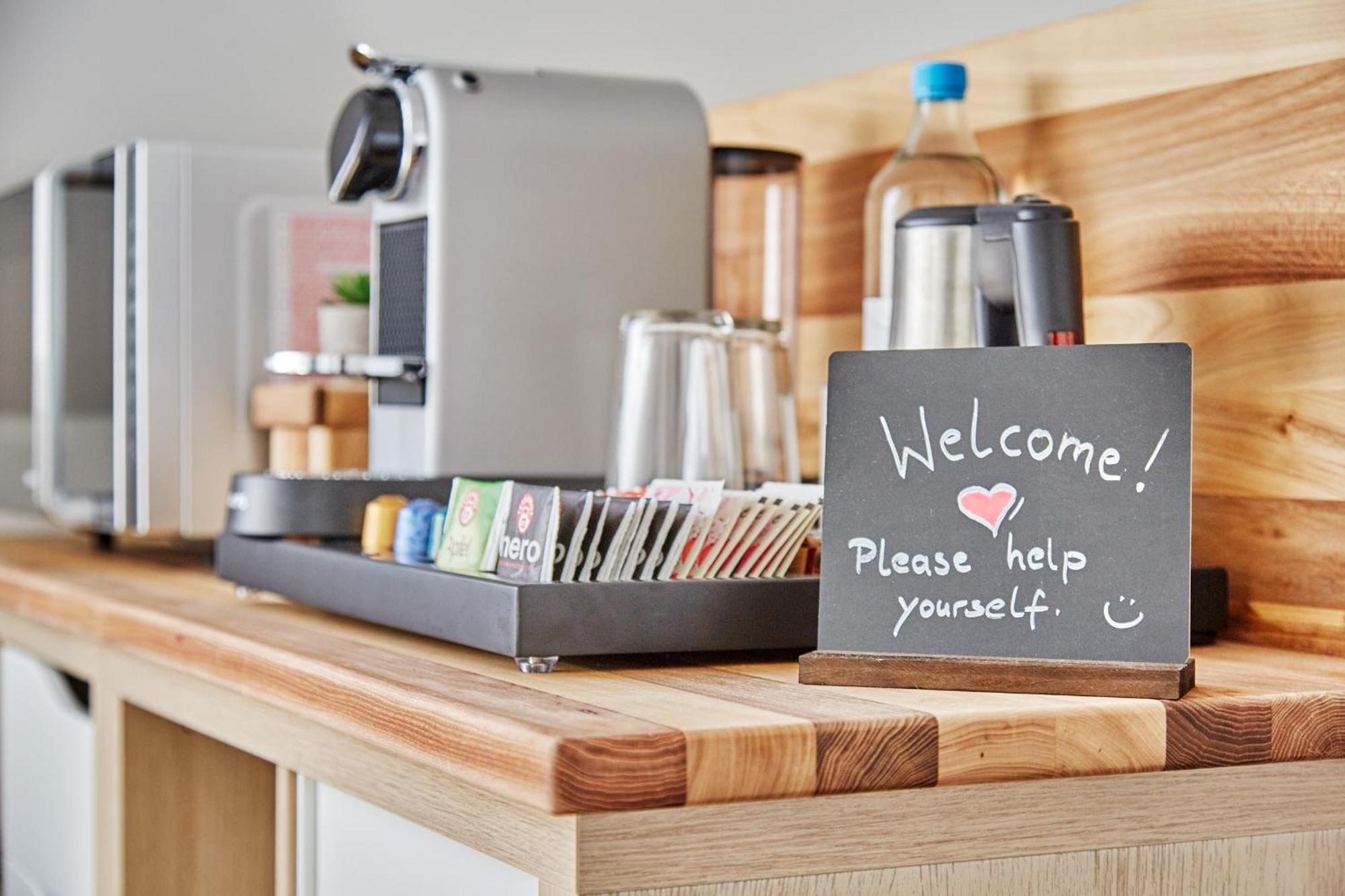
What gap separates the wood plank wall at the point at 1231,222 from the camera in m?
1.08

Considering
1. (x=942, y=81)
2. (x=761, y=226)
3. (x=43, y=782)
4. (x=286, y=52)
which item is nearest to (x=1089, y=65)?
(x=942, y=81)

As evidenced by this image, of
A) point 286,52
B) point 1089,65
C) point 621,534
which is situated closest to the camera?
point 621,534

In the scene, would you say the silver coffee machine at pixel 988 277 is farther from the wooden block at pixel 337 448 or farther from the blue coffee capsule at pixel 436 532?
the wooden block at pixel 337 448

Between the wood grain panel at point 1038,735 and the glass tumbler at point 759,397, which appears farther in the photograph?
the glass tumbler at point 759,397

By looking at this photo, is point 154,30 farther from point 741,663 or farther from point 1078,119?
point 741,663

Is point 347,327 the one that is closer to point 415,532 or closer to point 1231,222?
point 415,532

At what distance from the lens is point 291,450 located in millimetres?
1625

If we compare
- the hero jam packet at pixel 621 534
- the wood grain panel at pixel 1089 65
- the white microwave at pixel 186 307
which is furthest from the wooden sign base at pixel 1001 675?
the white microwave at pixel 186 307

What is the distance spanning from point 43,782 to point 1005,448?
3.55ft

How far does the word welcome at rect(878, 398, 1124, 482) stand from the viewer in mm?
882

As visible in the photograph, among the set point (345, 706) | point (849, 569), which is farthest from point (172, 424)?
point (849, 569)

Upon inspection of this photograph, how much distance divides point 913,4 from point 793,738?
0.98 m

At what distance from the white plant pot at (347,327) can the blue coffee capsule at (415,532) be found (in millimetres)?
487

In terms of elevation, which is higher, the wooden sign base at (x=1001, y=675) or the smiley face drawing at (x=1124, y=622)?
the smiley face drawing at (x=1124, y=622)
